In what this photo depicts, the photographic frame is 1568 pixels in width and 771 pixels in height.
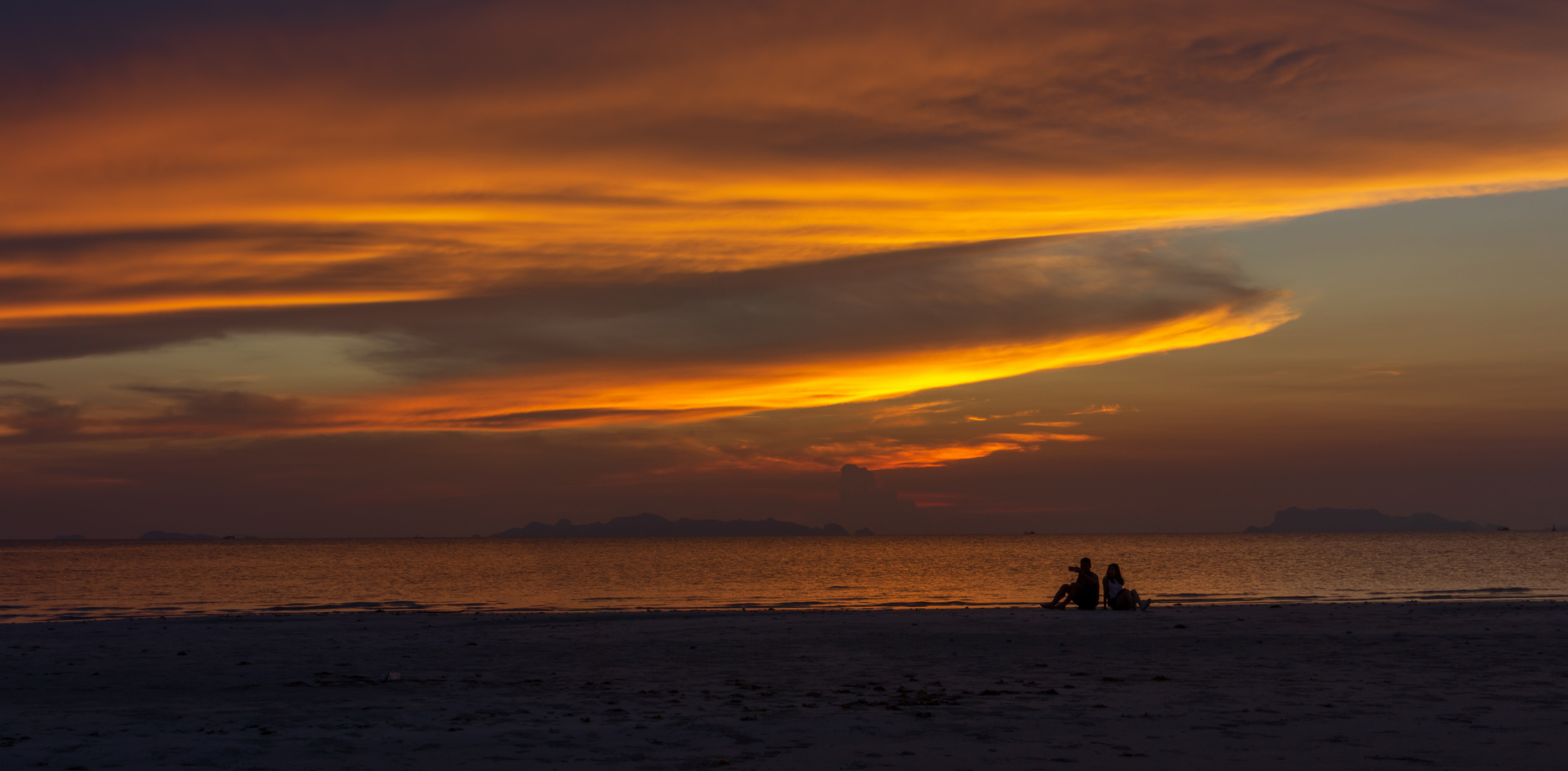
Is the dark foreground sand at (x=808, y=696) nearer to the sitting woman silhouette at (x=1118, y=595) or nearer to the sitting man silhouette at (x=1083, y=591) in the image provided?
the sitting woman silhouette at (x=1118, y=595)

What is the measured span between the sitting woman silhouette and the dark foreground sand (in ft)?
11.6

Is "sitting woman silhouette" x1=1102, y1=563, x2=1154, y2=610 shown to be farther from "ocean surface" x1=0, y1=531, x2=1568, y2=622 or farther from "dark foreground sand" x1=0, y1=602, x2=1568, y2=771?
"ocean surface" x1=0, y1=531, x2=1568, y2=622

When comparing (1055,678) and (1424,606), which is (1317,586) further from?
(1055,678)

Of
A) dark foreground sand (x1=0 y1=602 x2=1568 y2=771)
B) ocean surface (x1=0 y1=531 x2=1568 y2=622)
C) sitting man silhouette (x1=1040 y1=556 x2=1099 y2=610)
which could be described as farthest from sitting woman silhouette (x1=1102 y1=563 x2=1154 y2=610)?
ocean surface (x1=0 y1=531 x2=1568 y2=622)

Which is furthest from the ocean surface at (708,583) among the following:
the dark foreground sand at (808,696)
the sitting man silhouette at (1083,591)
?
the dark foreground sand at (808,696)

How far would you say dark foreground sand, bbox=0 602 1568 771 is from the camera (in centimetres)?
1109

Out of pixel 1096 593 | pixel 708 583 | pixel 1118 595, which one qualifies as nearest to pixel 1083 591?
pixel 1096 593

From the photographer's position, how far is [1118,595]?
3067 centimetres

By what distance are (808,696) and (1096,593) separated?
18973 mm

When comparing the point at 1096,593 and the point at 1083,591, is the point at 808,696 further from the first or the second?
the point at 1096,593

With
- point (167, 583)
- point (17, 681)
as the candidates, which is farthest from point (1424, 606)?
point (167, 583)

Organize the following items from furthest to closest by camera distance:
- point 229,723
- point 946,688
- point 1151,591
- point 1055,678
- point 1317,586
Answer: point 1317,586, point 1151,591, point 1055,678, point 946,688, point 229,723

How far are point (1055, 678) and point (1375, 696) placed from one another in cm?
452

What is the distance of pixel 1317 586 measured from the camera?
6278 cm
